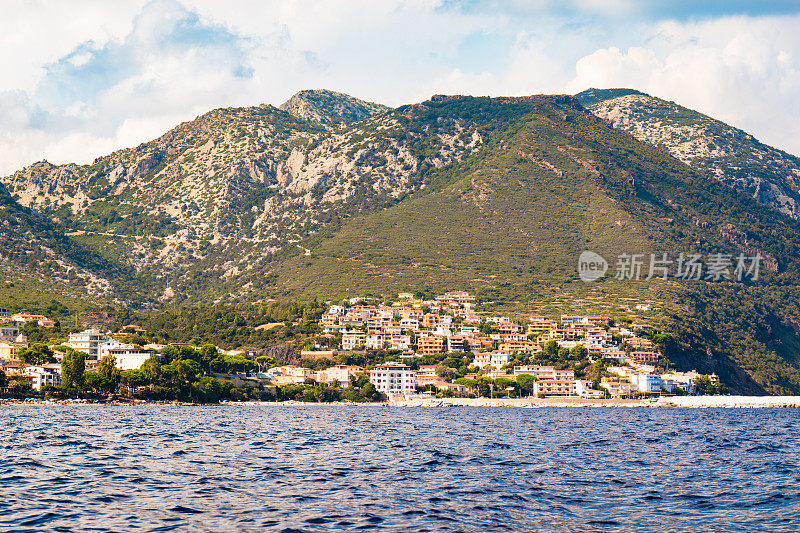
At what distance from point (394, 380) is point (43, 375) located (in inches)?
2776

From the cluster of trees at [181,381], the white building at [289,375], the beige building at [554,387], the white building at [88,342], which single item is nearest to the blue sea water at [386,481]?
the cluster of trees at [181,381]

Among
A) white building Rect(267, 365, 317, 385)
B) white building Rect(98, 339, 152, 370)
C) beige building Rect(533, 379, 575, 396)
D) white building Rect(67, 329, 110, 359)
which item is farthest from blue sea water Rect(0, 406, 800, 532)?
white building Rect(67, 329, 110, 359)

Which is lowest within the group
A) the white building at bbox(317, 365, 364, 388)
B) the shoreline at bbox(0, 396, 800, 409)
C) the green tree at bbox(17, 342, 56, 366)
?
the shoreline at bbox(0, 396, 800, 409)

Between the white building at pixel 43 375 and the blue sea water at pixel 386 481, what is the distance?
222 ft

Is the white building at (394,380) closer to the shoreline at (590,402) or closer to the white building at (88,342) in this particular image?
the shoreline at (590,402)

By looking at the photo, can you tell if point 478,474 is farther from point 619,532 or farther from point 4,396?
point 4,396

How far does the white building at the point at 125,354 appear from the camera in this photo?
172 metres

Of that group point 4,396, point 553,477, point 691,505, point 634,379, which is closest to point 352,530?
point 691,505

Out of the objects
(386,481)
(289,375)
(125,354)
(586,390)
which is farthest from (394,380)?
(386,481)

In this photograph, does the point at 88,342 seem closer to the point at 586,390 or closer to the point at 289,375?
the point at 289,375

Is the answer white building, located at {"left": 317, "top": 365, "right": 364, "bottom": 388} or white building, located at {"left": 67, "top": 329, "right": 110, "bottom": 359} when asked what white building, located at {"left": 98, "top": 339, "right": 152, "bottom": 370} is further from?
white building, located at {"left": 317, "top": 365, "right": 364, "bottom": 388}

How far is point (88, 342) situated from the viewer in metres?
187

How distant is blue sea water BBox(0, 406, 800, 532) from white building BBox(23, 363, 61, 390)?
222ft

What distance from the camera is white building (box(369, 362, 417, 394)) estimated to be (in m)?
183
